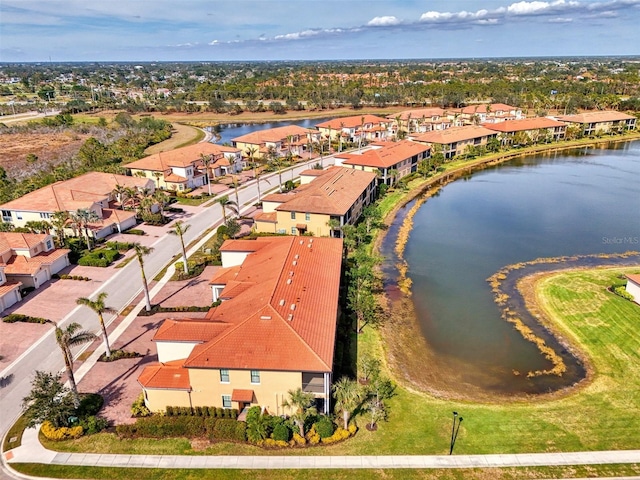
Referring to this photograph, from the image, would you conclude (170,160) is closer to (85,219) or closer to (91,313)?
(85,219)

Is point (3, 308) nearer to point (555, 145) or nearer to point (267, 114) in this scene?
point (555, 145)

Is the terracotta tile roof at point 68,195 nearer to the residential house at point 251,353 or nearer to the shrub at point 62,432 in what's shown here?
the residential house at point 251,353

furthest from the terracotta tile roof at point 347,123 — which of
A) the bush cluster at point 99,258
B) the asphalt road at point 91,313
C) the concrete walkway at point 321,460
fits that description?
the concrete walkway at point 321,460

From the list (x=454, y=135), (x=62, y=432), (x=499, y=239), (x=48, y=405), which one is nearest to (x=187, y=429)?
(x=62, y=432)

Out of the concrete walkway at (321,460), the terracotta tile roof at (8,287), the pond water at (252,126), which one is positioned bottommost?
the concrete walkway at (321,460)

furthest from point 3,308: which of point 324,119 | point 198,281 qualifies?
point 324,119

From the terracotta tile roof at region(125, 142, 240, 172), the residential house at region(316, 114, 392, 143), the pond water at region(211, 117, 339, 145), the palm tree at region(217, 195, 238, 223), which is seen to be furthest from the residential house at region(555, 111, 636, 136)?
the palm tree at region(217, 195, 238, 223)

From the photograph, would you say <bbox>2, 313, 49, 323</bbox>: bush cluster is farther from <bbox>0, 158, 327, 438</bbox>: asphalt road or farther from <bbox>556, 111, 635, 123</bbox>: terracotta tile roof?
<bbox>556, 111, 635, 123</bbox>: terracotta tile roof
